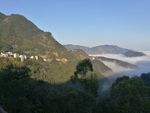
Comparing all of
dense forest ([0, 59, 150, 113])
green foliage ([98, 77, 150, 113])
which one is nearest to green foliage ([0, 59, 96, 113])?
dense forest ([0, 59, 150, 113])

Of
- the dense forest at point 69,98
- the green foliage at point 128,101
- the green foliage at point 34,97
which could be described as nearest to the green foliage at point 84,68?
the dense forest at point 69,98

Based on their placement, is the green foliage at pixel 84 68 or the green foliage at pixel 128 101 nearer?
the green foliage at pixel 128 101

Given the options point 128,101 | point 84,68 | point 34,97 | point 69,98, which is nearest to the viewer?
point 128,101

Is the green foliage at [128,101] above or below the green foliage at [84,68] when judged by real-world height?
below

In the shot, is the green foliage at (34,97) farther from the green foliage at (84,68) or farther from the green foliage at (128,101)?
the green foliage at (84,68)

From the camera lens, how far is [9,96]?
47.1 metres

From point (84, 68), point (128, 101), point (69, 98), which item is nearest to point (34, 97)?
point (69, 98)

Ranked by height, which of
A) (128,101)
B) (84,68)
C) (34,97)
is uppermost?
(84,68)

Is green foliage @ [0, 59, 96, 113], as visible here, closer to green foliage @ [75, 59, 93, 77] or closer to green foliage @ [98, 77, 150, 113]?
green foliage @ [98, 77, 150, 113]

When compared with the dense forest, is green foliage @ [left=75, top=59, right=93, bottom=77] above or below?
above

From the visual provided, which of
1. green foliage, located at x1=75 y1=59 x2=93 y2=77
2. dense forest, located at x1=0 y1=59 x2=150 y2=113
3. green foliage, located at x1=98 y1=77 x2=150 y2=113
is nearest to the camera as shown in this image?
dense forest, located at x1=0 y1=59 x2=150 y2=113

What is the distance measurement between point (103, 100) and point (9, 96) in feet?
40.9

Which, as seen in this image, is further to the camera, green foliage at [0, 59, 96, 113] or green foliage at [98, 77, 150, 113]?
green foliage at [98, 77, 150, 113]

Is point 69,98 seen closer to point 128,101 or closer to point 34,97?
point 34,97
